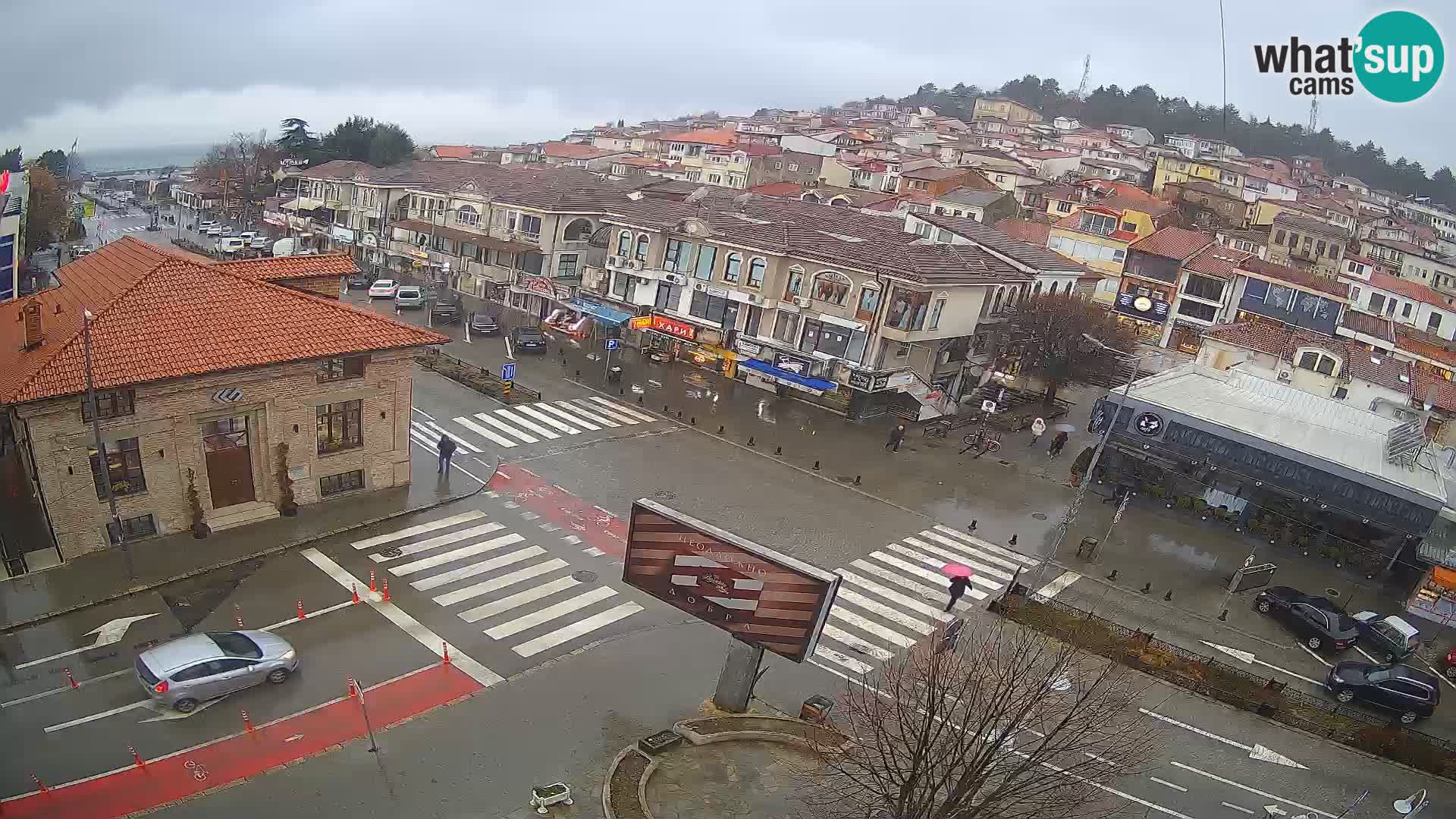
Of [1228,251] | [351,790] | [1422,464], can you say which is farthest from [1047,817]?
[1228,251]

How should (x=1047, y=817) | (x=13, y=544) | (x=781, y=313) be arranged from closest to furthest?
(x=1047, y=817)
(x=13, y=544)
(x=781, y=313)

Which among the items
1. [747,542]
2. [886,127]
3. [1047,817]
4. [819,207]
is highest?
[886,127]

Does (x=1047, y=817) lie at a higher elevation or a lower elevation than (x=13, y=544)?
higher

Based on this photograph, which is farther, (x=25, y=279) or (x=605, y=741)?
(x=25, y=279)

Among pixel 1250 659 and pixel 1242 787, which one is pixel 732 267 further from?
pixel 1242 787

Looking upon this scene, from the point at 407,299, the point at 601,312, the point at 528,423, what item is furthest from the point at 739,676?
the point at 407,299

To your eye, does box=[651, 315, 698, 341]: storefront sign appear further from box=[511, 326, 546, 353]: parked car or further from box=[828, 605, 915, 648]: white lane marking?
box=[828, 605, 915, 648]: white lane marking

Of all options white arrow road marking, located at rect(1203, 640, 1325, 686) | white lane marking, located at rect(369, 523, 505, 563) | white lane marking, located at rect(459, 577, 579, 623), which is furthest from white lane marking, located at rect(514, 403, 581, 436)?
white arrow road marking, located at rect(1203, 640, 1325, 686)

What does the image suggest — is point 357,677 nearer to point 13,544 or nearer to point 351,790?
point 351,790
